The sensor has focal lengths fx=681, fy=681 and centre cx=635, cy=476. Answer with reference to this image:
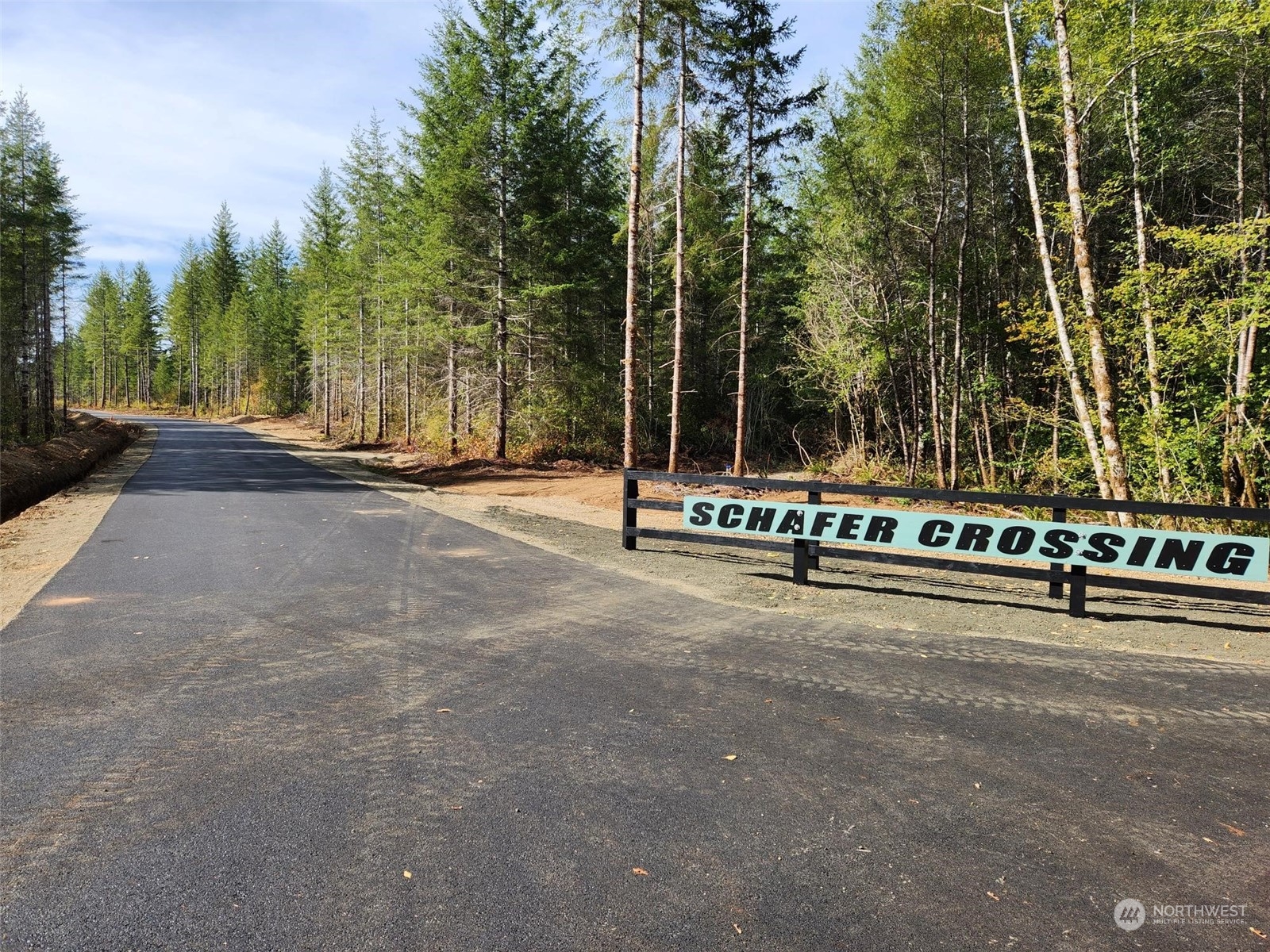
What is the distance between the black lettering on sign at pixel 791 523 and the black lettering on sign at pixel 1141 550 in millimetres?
3108

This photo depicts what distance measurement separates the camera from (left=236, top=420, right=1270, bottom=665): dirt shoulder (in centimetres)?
596

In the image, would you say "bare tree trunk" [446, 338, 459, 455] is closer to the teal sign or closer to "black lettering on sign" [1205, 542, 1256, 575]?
the teal sign

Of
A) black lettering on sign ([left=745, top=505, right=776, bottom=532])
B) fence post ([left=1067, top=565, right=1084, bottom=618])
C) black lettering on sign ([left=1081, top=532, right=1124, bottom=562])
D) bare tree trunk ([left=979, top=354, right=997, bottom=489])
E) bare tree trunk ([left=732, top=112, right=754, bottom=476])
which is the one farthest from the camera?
bare tree trunk ([left=979, top=354, right=997, bottom=489])

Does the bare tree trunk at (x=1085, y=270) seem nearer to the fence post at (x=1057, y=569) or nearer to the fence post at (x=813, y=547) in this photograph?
the fence post at (x=1057, y=569)

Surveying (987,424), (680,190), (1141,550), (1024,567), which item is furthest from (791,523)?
(987,424)

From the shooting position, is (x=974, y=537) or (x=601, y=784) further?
(x=974, y=537)

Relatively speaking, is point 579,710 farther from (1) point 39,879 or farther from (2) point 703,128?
(2) point 703,128

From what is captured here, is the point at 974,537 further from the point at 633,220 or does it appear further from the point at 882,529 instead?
the point at 633,220

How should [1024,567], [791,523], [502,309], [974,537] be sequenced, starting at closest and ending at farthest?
[1024,567]
[974,537]
[791,523]
[502,309]

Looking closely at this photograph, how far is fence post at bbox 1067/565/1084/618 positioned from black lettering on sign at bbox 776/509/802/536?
267cm

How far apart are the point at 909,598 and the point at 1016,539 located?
3.92 ft

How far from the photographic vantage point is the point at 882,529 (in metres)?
7.40

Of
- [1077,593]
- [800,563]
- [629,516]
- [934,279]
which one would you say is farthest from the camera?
[934,279]

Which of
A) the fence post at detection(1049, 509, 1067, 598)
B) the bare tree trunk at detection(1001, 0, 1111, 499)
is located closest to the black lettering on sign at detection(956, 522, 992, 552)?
the fence post at detection(1049, 509, 1067, 598)
